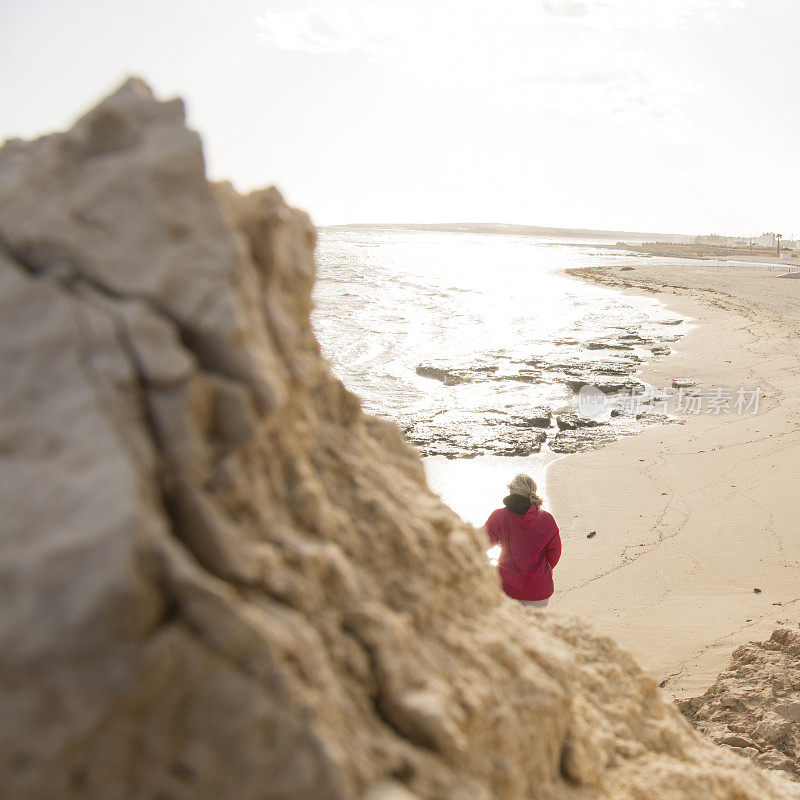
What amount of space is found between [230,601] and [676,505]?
6625 mm

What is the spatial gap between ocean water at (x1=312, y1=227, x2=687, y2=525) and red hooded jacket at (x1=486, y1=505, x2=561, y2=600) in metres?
2.95

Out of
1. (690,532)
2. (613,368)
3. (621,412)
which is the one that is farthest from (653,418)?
(690,532)

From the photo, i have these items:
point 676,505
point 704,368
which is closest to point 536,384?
point 704,368

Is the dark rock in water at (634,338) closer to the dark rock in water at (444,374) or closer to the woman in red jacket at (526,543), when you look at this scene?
the dark rock in water at (444,374)

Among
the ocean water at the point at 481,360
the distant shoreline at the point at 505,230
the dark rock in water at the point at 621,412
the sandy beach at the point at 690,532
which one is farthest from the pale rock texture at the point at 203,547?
the distant shoreline at the point at 505,230

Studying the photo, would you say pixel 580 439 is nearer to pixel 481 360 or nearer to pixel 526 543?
pixel 481 360

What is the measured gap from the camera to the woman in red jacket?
3.94m

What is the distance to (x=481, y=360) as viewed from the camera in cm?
1371

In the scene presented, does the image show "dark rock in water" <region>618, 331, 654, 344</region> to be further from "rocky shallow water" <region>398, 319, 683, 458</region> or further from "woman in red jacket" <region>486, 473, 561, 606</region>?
"woman in red jacket" <region>486, 473, 561, 606</region>

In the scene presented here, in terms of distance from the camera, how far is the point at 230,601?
4.40 feet

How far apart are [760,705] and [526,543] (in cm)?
137

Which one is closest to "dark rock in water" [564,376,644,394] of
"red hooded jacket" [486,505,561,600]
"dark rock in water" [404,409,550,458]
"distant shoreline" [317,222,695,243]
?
"dark rock in water" [404,409,550,458]

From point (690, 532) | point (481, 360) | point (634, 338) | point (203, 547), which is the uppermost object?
point (203, 547)

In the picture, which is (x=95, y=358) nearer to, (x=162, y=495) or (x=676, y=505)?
(x=162, y=495)
